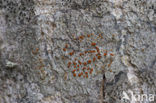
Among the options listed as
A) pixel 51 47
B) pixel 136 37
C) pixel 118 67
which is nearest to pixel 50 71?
pixel 51 47

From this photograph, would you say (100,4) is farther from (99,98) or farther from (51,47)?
(99,98)

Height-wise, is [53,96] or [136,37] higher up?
[136,37]

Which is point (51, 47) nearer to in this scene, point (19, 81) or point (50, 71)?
point (50, 71)

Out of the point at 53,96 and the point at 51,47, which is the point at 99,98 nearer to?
the point at 53,96

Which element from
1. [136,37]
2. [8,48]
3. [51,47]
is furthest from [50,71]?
[136,37]

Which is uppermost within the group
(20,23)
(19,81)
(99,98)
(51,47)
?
(20,23)

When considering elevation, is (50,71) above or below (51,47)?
below
